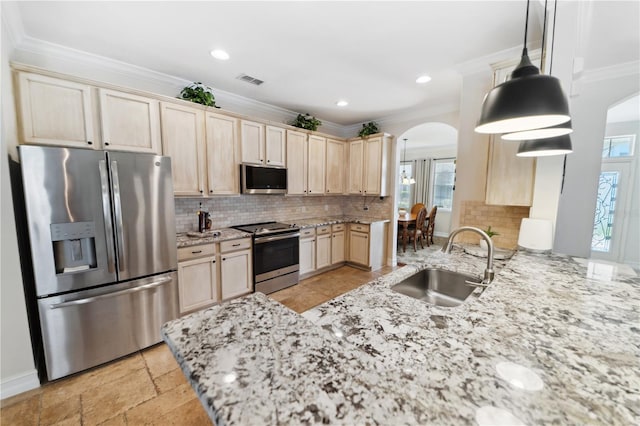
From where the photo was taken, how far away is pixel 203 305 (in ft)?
9.23

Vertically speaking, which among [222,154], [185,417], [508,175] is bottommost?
[185,417]

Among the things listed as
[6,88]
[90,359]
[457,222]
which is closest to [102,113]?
[6,88]

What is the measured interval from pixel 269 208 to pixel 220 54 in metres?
2.21

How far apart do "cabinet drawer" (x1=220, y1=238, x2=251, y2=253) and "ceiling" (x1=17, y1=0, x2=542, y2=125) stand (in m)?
1.97

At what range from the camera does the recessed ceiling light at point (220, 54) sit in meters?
2.35

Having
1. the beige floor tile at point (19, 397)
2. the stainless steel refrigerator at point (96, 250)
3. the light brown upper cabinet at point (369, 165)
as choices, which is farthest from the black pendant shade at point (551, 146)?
the beige floor tile at point (19, 397)

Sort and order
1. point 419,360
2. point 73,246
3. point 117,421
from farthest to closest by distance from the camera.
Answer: point 73,246, point 117,421, point 419,360

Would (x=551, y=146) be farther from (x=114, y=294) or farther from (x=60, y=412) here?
(x=60, y=412)

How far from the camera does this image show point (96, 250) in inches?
76.2

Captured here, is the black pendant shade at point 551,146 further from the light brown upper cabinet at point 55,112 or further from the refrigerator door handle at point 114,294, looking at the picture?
the light brown upper cabinet at point 55,112

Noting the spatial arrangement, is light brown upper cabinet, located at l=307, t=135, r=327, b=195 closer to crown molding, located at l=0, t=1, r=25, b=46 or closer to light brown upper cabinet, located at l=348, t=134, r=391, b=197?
light brown upper cabinet, located at l=348, t=134, r=391, b=197

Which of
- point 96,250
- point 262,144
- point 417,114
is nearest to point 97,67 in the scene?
point 262,144

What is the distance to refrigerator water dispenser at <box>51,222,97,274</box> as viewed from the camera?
1797 mm

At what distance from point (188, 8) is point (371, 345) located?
8.13 feet
